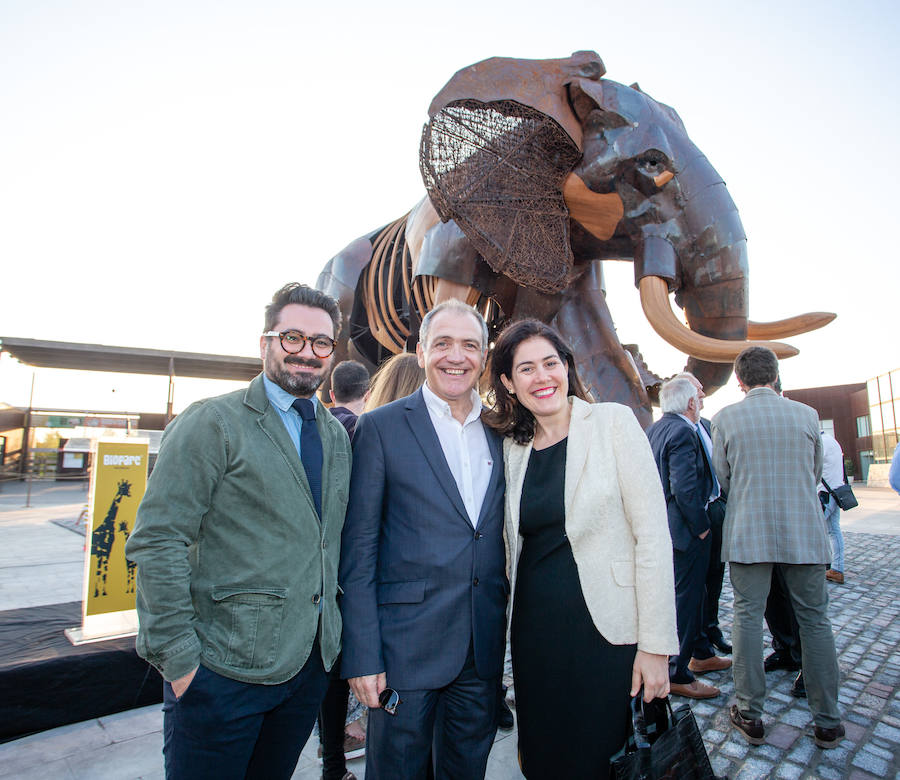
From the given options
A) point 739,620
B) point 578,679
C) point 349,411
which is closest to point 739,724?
point 739,620

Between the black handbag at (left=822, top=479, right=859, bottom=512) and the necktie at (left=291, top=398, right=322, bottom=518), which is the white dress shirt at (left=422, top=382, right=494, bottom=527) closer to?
the necktie at (left=291, top=398, right=322, bottom=518)

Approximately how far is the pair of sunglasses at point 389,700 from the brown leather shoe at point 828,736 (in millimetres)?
2203

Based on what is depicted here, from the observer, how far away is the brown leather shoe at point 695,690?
313 cm

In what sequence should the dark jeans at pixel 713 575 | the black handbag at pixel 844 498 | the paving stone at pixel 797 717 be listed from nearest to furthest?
1. the paving stone at pixel 797 717
2. the dark jeans at pixel 713 575
3. the black handbag at pixel 844 498

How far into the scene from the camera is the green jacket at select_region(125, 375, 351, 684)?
4.49 ft

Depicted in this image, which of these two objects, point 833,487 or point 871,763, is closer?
A: point 871,763

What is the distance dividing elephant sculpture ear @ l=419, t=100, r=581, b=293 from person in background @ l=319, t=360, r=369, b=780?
1465mm

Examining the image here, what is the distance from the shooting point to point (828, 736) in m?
2.59

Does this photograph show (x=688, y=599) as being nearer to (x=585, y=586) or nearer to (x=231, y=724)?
(x=585, y=586)

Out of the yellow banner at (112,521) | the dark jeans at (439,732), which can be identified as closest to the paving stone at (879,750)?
the dark jeans at (439,732)

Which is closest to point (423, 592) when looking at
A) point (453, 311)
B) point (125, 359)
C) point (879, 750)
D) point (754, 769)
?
point (453, 311)

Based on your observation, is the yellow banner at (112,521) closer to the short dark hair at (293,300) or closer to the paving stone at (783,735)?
the short dark hair at (293,300)

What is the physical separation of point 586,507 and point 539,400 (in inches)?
15.0

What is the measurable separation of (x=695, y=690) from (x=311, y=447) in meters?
2.74
